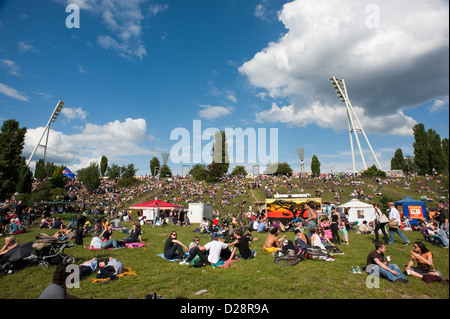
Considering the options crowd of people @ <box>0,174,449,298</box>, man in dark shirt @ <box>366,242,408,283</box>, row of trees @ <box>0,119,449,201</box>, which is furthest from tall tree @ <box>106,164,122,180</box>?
man in dark shirt @ <box>366,242,408,283</box>

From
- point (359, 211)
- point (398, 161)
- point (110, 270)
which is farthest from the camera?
point (398, 161)

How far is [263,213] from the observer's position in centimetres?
2538

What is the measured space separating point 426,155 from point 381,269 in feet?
42.7

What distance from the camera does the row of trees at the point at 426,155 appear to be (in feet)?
9.88

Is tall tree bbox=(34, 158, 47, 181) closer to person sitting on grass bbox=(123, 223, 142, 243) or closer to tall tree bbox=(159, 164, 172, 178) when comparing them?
tall tree bbox=(159, 164, 172, 178)

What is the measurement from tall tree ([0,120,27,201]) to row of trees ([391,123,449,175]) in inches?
1530

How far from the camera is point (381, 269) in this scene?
580cm

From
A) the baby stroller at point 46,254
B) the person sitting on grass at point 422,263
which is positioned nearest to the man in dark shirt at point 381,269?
the person sitting on grass at point 422,263

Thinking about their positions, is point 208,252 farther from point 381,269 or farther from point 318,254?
point 381,269

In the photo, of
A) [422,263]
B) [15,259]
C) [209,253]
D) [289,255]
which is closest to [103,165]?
[15,259]

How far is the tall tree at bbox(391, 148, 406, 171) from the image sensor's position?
79.7m

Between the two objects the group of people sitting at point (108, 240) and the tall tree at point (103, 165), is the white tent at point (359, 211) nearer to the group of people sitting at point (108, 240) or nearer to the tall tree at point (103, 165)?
the group of people sitting at point (108, 240)

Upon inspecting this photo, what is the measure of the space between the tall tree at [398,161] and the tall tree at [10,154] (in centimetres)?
10164
